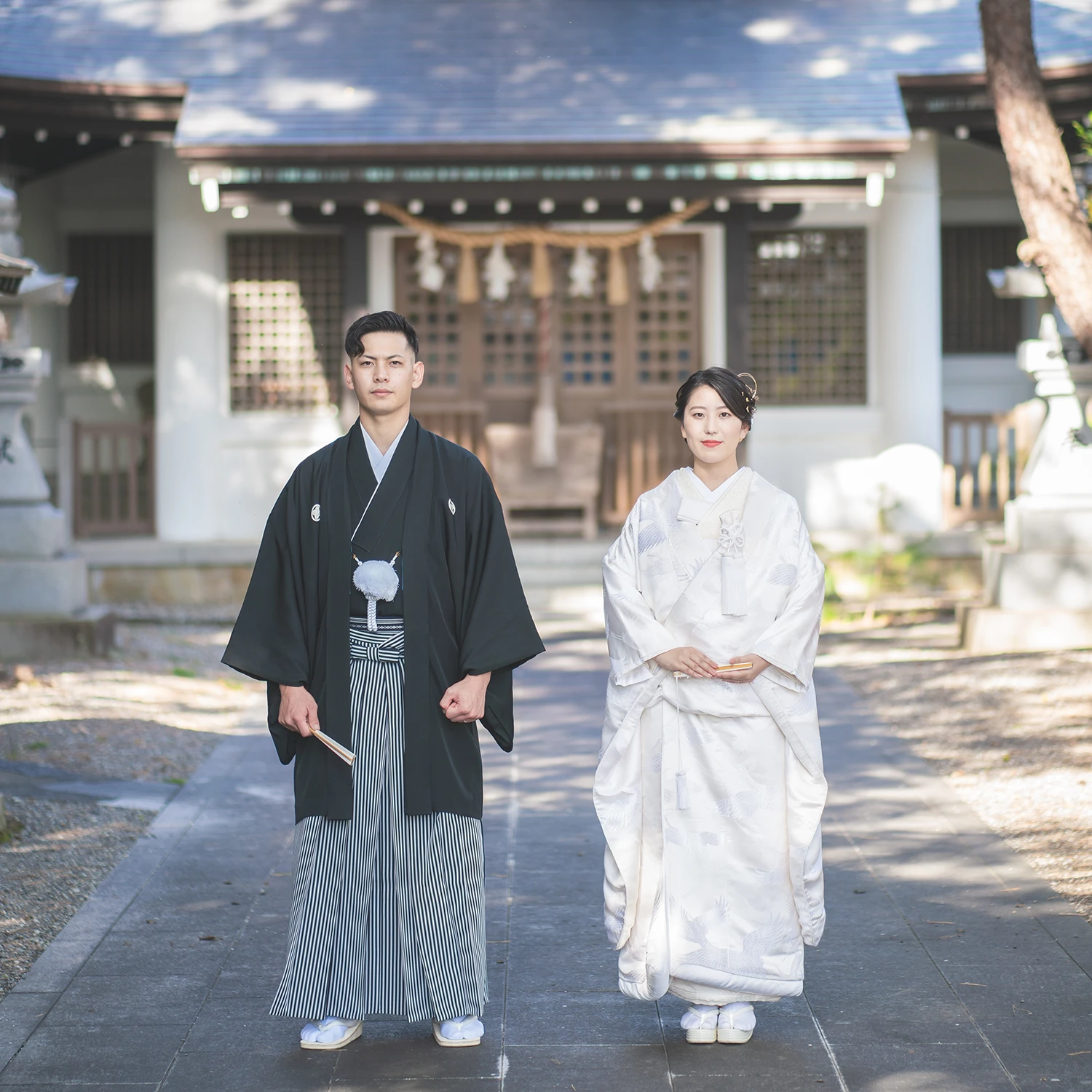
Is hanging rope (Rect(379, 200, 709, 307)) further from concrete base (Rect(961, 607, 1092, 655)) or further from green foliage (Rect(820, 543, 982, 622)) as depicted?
concrete base (Rect(961, 607, 1092, 655))

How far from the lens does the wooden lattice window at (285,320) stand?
12828 mm

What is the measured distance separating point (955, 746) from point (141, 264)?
33.9 ft

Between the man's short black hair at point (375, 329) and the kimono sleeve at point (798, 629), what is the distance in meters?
Result: 1.10

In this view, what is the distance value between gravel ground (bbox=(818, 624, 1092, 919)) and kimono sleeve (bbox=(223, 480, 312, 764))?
271cm

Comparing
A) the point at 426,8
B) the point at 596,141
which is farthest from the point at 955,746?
the point at 426,8

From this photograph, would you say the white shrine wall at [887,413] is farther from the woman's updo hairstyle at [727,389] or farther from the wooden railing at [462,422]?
the woman's updo hairstyle at [727,389]

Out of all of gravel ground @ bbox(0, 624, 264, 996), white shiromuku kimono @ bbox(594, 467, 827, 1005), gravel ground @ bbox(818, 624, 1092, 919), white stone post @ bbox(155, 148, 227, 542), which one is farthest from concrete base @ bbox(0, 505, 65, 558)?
white shiromuku kimono @ bbox(594, 467, 827, 1005)

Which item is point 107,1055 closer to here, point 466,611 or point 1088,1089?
point 466,611

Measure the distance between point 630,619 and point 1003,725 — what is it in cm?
422

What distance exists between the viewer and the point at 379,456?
368 centimetres

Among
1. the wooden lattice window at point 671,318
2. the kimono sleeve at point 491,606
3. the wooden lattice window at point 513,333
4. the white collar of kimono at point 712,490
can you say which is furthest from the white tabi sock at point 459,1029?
the wooden lattice window at point 671,318

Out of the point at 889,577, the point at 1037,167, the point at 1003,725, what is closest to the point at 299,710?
the point at 1037,167

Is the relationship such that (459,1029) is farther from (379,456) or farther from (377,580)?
(379,456)

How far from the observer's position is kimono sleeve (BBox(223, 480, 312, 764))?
143 inches
